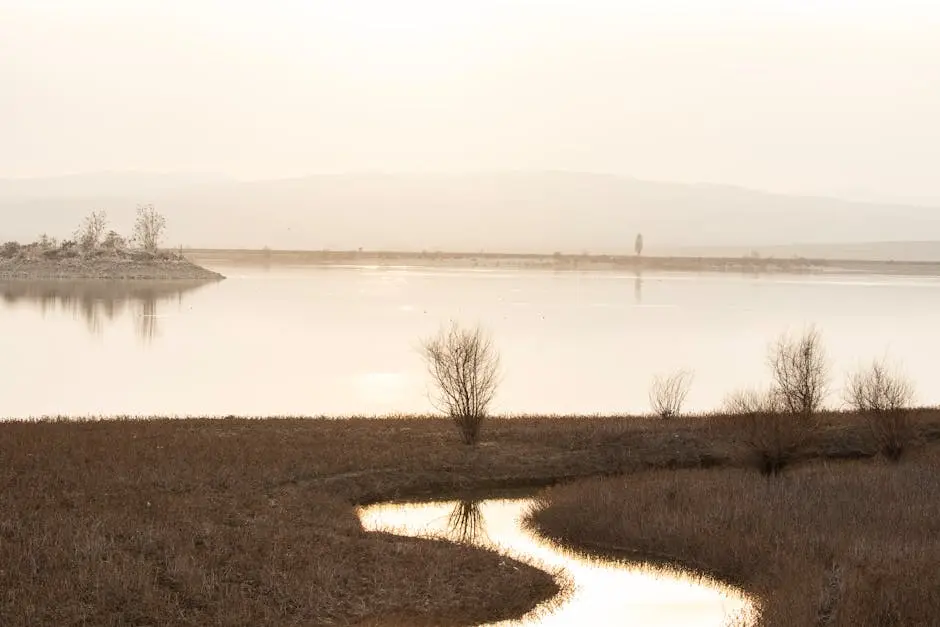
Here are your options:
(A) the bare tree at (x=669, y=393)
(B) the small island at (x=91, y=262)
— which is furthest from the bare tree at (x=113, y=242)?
(A) the bare tree at (x=669, y=393)

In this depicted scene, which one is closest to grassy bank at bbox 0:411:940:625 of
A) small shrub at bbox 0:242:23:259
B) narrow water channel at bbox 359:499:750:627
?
narrow water channel at bbox 359:499:750:627

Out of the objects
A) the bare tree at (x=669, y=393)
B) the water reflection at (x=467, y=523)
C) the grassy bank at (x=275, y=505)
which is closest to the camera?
the grassy bank at (x=275, y=505)

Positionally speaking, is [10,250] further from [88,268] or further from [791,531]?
[791,531]

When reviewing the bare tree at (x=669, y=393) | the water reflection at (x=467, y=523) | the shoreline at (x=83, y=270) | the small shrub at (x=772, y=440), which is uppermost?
the shoreline at (x=83, y=270)

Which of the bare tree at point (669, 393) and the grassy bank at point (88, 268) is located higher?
the grassy bank at point (88, 268)

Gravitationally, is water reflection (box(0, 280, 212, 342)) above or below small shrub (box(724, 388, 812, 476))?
below

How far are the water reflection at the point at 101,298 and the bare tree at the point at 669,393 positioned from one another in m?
36.4

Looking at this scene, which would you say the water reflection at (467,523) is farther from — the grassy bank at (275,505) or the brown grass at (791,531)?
the brown grass at (791,531)

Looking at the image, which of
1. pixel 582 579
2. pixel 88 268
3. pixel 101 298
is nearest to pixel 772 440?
pixel 582 579

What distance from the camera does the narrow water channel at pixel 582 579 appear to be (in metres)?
15.6

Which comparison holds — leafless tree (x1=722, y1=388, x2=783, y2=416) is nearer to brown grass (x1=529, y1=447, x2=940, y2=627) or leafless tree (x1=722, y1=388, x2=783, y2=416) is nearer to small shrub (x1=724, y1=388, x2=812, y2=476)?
small shrub (x1=724, y1=388, x2=812, y2=476)

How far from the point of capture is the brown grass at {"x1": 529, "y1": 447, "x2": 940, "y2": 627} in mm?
13883

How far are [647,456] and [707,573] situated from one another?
8747mm

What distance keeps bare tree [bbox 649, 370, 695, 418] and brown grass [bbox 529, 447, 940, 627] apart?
29.1 ft
